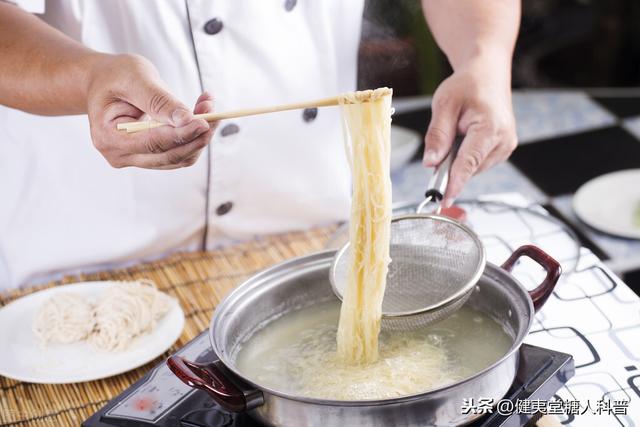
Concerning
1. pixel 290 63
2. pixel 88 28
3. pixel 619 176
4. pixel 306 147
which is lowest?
pixel 619 176

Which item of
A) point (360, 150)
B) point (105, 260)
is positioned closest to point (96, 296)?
point (105, 260)

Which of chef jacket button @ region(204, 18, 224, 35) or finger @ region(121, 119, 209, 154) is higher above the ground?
finger @ region(121, 119, 209, 154)

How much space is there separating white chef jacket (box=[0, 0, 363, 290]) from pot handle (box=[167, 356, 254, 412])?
943 mm

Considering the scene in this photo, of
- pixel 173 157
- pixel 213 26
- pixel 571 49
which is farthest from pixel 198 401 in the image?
pixel 571 49

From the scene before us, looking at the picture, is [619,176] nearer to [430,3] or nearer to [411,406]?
[430,3]

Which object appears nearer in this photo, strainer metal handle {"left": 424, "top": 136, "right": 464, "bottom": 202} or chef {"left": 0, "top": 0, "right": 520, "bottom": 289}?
strainer metal handle {"left": 424, "top": 136, "right": 464, "bottom": 202}

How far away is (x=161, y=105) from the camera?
1487mm

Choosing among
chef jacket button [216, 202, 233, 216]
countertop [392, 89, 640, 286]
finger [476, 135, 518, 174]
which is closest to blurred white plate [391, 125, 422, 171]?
countertop [392, 89, 640, 286]

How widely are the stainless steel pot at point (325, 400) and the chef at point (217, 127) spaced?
15.1 inches

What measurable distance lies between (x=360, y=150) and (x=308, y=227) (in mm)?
830

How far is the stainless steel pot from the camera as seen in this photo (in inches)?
50.2

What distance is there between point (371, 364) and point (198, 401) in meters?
0.34

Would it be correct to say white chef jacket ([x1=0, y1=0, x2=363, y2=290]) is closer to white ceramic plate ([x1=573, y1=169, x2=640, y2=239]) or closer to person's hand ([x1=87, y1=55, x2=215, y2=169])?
person's hand ([x1=87, y1=55, x2=215, y2=169])

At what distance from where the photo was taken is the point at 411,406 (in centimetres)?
128
